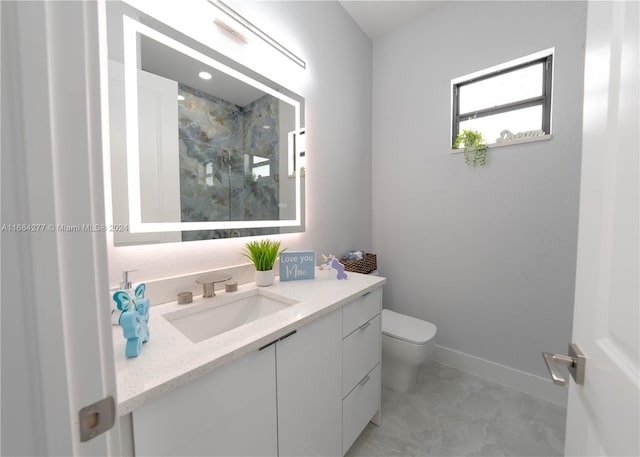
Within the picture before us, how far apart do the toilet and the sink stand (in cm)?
89

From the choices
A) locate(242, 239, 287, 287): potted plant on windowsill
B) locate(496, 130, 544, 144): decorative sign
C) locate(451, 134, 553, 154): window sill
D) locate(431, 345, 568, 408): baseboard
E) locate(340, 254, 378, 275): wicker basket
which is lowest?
locate(431, 345, 568, 408): baseboard

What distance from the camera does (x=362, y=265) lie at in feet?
6.20

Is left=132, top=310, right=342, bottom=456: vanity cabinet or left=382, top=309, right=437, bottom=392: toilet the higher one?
left=132, top=310, right=342, bottom=456: vanity cabinet

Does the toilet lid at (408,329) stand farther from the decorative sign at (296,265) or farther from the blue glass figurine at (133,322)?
the blue glass figurine at (133,322)

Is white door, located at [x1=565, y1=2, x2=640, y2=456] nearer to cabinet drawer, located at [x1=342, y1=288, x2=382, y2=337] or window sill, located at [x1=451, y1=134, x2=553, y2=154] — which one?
cabinet drawer, located at [x1=342, y1=288, x2=382, y2=337]

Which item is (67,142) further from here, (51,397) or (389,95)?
(389,95)

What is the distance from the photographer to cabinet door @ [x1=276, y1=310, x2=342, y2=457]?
2.67 ft

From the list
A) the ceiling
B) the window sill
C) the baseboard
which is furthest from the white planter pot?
the ceiling

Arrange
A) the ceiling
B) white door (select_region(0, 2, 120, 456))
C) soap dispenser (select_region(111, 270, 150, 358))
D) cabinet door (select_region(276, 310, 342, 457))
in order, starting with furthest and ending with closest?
the ceiling → cabinet door (select_region(276, 310, 342, 457)) → soap dispenser (select_region(111, 270, 150, 358)) → white door (select_region(0, 2, 120, 456))

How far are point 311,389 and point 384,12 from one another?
8.60 ft

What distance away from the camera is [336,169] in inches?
74.3

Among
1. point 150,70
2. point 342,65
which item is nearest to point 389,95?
point 342,65

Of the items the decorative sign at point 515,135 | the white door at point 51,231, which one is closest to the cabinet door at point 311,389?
the white door at point 51,231

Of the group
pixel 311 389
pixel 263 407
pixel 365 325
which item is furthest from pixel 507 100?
pixel 263 407
